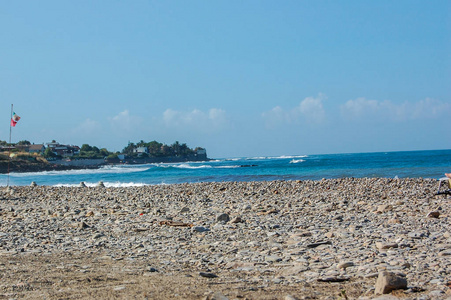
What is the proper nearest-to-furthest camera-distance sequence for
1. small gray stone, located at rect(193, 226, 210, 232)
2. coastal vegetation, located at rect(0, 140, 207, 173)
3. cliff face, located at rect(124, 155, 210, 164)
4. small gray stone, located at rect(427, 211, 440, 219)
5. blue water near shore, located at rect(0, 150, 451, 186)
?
small gray stone, located at rect(193, 226, 210, 232)
small gray stone, located at rect(427, 211, 440, 219)
blue water near shore, located at rect(0, 150, 451, 186)
coastal vegetation, located at rect(0, 140, 207, 173)
cliff face, located at rect(124, 155, 210, 164)

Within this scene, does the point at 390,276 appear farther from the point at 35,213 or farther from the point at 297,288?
the point at 35,213

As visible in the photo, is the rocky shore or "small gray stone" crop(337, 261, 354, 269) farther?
"small gray stone" crop(337, 261, 354, 269)

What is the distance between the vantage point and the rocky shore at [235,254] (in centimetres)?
428

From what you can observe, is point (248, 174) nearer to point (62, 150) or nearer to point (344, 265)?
point (344, 265)

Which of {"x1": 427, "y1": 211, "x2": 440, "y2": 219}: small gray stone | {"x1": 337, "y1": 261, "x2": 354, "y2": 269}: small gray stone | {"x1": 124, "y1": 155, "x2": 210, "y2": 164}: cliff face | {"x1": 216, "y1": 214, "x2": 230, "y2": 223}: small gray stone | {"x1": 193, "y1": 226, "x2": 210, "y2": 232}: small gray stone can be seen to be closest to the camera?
{"x1": 337, "y1": 261, "x2": 354, "y2": 269}: small gray stone

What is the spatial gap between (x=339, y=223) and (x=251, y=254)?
10.0 feet

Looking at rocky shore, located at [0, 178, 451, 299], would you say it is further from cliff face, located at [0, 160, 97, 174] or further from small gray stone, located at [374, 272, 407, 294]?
cliff face, located at [0, 160, 97, 174]

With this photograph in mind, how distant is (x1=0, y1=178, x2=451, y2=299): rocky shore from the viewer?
428 centimetres

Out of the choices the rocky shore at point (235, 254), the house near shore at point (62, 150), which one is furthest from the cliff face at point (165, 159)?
the rocky shore at point (235, 254)

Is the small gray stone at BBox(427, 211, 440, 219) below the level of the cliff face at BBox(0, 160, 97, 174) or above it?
below

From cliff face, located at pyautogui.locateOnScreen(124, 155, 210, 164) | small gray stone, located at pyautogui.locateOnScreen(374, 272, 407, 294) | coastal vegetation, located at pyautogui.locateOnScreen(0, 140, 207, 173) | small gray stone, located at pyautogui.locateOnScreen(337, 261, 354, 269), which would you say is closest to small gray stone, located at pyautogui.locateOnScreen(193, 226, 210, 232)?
small gray stone, located at pyautogui.locateOnScreen(337, 261, 354, 269)

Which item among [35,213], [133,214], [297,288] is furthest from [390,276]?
[35,213]

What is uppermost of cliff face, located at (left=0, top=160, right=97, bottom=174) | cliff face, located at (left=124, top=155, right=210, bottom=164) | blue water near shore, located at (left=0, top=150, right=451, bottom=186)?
cliff face, located at (left=124, top=155, right=210, bottom=164)

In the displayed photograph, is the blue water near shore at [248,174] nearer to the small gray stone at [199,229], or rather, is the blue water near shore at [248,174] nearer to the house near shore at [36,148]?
the small gray stone at [199,229]
